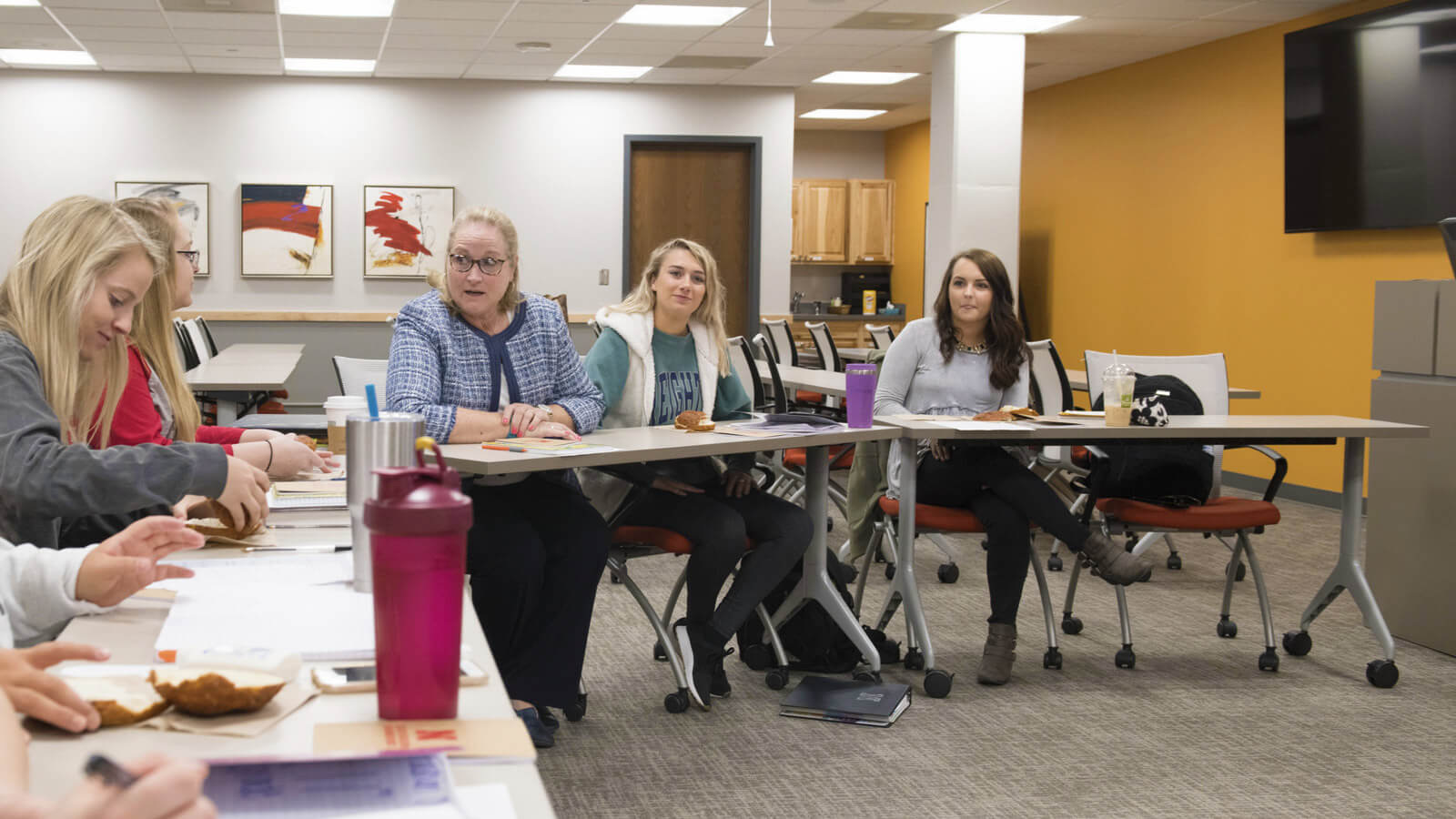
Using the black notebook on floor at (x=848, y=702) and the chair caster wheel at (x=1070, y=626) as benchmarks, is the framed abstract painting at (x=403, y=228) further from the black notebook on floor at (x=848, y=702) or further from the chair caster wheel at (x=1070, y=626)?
the black notebook on floor at (x=848, y=702)

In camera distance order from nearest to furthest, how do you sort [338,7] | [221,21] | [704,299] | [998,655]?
[998,655], [704,299], [338,7], [221,21]

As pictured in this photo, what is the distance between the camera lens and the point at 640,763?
2.84m

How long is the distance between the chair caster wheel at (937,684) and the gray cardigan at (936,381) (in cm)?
87

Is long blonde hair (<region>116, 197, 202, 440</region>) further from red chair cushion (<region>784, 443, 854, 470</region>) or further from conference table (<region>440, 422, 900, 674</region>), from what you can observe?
red chair cushion (<region>784, 443, 854, 470</region>)

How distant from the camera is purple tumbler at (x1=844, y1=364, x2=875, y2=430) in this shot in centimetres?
333

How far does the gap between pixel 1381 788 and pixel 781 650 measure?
1.49 metres

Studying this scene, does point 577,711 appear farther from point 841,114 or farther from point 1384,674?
point 841,114

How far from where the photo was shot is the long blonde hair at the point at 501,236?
2.98m

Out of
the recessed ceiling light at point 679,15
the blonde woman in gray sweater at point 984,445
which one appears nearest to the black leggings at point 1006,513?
the blonde woman in gray sweater at point 984,445

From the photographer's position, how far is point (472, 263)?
116 inches

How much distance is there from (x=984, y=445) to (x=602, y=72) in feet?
20.9

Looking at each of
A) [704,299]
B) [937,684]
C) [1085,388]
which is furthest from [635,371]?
[1085,388]

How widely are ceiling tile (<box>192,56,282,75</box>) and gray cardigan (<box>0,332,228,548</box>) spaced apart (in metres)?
7.95

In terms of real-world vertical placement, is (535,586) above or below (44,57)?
below
